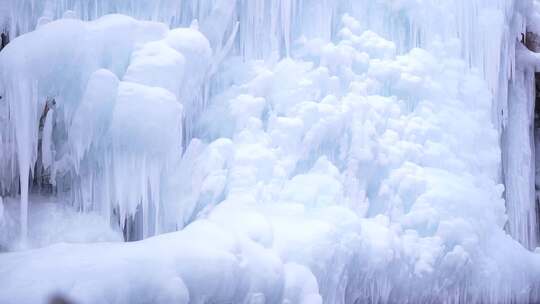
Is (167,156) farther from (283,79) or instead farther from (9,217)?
(283,79)

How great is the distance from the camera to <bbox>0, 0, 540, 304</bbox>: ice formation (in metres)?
3.72

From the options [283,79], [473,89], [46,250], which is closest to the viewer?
[46,250]

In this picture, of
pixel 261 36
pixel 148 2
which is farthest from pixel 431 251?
pixel 148 2

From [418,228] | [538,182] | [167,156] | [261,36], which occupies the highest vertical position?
[261,36]

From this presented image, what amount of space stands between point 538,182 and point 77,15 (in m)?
7.75

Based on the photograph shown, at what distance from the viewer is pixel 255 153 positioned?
15.8ft

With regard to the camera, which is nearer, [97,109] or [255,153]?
[97,109]

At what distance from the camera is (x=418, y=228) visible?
5.64 m

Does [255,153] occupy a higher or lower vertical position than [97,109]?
lower

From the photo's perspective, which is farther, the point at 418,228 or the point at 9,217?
the point at 418,228

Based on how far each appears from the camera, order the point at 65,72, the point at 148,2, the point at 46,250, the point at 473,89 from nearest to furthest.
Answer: the point at 46,250 → the point at 65,72 → the point at 148,2 → the point at 473,89

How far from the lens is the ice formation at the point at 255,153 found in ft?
12.2

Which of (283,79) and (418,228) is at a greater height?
(283,79)

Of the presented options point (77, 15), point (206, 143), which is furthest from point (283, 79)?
point (77, 15)
